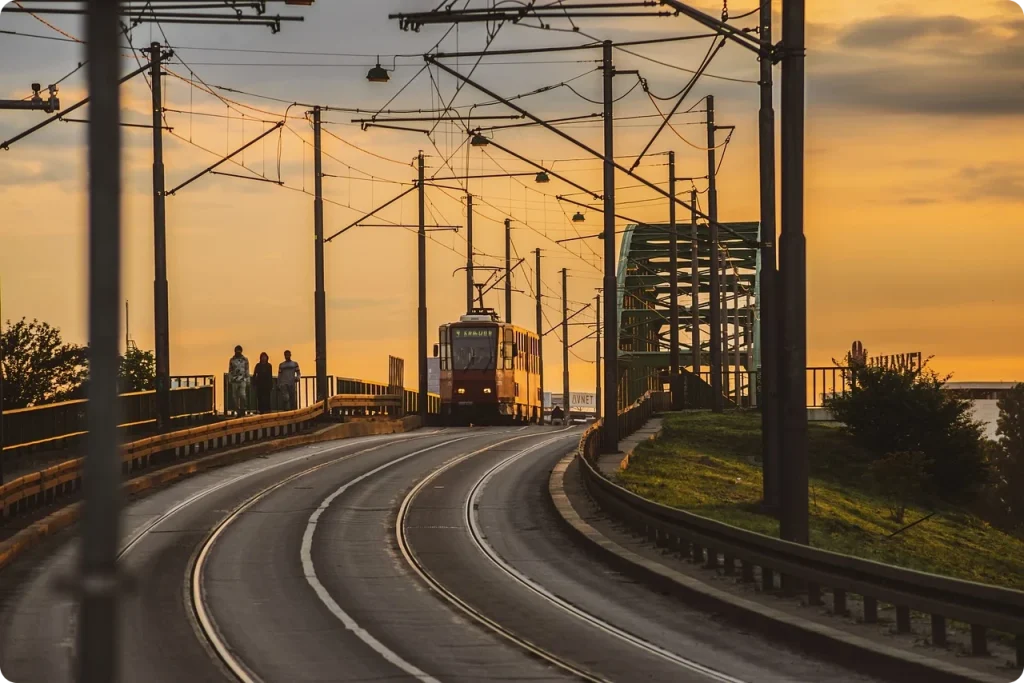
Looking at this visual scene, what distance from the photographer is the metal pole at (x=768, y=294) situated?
22.6 meters

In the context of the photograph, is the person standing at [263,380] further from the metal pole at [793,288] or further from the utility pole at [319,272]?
the metal pole at [793,288]

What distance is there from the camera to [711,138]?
4938cm

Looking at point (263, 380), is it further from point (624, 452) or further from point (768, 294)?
point (768, 294)

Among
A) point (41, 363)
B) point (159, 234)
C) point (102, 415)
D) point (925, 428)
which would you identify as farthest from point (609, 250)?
point (41, 363)

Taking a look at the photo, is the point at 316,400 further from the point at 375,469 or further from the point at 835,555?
the point at 835,555

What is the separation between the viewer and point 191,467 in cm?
3519

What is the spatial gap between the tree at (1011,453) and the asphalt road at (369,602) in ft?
270

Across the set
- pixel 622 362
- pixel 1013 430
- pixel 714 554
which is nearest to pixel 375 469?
pixel 714 554

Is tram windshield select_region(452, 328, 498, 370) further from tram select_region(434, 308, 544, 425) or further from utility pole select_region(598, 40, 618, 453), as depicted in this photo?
utility pole select_region(598, 40, 618, 453)

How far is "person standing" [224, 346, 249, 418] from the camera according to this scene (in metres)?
46.0

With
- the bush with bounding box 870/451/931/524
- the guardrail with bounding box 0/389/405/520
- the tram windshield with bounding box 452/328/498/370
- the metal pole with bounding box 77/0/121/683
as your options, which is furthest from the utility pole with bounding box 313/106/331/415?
the metal pole with bounding box 77/0/121/683

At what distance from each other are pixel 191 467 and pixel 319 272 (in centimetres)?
1578

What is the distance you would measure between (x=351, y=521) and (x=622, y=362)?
54284 millimetres

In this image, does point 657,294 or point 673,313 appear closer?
point 673,313
